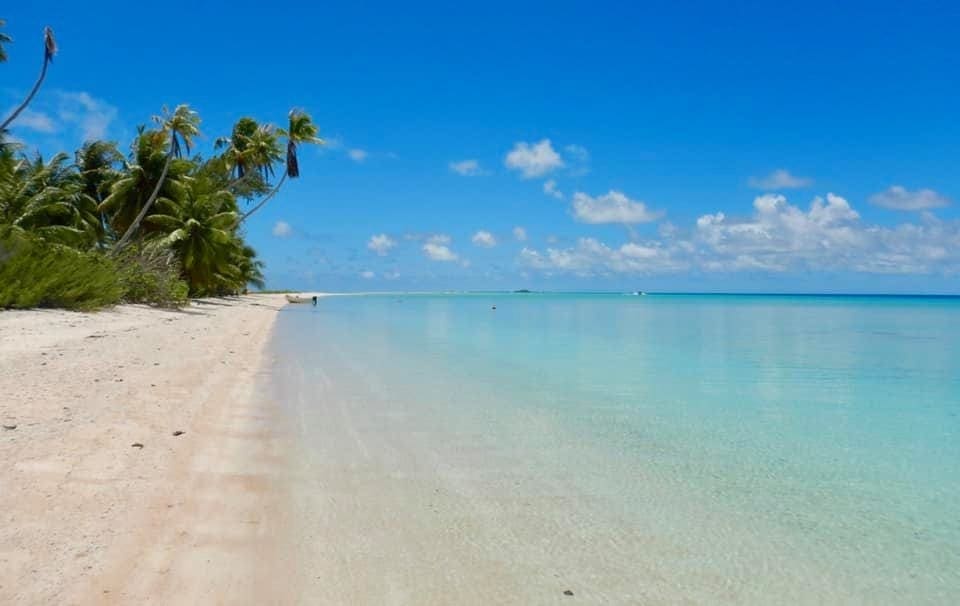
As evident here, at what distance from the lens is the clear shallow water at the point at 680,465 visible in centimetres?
338

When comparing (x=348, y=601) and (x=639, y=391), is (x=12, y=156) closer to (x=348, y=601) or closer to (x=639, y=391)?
(x=639, y=391)

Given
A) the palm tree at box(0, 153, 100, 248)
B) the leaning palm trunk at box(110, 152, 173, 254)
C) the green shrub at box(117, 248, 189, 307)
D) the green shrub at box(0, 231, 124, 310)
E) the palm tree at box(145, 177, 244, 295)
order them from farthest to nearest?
the palm tree at box(145, 177, 244, 295)
the leaning palm trunk at box(110, 152, 173, 254)
the green shrub at box(117, 248, 189, 307)
the palm tree at box(0, 153, 100, 248)
the green shrub at box(0, 231, 124, 310)

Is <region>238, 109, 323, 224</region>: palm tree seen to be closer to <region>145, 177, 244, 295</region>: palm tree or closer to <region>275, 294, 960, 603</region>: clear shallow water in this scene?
<region>145, 177, 244, 295</region>: palm tree

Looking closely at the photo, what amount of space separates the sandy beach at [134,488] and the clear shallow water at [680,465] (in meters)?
0.88

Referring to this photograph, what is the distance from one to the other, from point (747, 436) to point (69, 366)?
8.32m

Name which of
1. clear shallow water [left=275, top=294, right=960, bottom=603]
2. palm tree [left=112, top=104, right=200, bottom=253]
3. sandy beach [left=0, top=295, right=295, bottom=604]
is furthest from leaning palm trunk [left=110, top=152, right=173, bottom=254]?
sandy beach [left=0, top=295, right=295, bottom=604]

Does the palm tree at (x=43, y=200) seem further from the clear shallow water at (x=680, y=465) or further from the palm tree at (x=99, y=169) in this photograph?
the clear shallow water at (x=680, y=465)

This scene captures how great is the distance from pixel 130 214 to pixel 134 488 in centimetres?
2953

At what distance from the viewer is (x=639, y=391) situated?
9.39 meters

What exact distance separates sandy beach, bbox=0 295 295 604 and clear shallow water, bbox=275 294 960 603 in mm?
885

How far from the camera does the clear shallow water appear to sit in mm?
3379

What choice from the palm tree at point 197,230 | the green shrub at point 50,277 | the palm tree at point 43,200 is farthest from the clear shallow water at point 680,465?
the palm tree at point 197,230

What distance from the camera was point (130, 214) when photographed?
96.7 feet

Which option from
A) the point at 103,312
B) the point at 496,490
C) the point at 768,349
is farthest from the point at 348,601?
the point at 103,312
